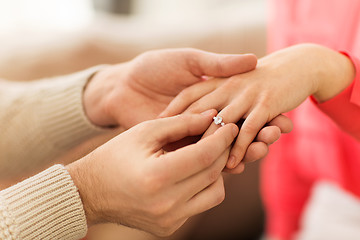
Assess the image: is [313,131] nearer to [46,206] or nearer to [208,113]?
[208,113]

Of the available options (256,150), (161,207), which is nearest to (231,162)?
(256,150)

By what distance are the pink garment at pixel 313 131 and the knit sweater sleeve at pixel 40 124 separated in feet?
1.69

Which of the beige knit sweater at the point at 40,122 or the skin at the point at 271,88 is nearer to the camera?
the skin at the point at 271,88

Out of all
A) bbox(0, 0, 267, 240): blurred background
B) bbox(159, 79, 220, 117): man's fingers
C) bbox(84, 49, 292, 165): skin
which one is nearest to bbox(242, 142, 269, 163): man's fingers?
bbox(84, 49, 292, 165): skin

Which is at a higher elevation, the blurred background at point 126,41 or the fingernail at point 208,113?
the fingernail at point 208,113

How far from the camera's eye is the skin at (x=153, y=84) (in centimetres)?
71

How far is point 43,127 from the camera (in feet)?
3.09

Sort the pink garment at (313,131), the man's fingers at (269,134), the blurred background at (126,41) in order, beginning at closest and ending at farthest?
the man's fingers at (269,134) < the pink garment at (313,131) < the blurred background at (126,41)

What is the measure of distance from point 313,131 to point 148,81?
504mm

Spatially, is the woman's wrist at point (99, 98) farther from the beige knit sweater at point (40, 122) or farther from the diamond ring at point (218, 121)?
the diamond ring at point (218, 121)

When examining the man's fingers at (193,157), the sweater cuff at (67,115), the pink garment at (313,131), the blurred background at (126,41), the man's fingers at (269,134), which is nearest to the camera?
the man's fingers at (193,157)

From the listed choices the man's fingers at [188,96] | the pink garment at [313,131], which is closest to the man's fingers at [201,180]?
the man's fingers at [188,96]

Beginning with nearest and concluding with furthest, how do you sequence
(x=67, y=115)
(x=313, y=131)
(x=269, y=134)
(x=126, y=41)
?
(x=269, y=134) → (x=67, y=115) → (x=313, y=131) → (x=126, y=41)

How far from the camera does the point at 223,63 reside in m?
0.71
